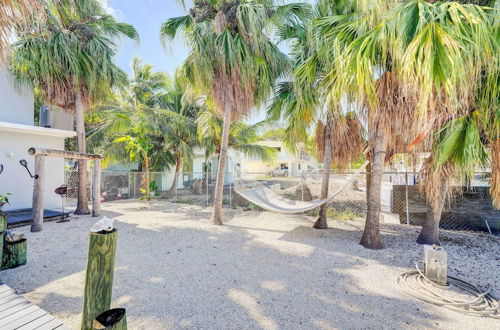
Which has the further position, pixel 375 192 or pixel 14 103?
pixel 14 103

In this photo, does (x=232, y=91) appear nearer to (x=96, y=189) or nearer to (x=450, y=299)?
(x=96, y=189)

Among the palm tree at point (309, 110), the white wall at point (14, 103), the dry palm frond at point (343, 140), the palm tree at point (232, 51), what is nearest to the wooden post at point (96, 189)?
the white wall at point (14, 103)

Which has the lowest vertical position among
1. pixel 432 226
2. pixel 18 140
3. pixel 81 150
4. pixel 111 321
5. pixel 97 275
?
pixel 432 226

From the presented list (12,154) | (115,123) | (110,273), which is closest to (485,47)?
(110,273)

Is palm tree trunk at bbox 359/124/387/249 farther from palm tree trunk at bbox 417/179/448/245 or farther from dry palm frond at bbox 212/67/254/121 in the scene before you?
dry palm frond at bbox 212/67/254/121

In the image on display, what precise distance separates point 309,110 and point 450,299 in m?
3.85

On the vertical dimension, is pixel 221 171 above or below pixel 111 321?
above

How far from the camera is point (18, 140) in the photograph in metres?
7.20

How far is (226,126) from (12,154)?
21.1 ft

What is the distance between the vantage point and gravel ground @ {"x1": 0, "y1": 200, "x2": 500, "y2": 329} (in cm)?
251

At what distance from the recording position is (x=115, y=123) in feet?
34.0

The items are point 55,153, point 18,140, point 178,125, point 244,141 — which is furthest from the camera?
point 244,141

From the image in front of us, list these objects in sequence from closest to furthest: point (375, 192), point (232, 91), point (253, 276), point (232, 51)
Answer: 1. point (253, 276)
2. point (375, 192)
3. point (232, 51)
4. point (232, 91)

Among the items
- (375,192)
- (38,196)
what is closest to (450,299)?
(375,192)
